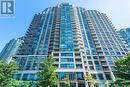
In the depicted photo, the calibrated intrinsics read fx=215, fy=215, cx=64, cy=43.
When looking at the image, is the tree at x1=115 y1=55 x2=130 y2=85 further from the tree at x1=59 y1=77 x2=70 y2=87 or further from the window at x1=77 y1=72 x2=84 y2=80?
the window at x1=77 y1=72 x2=84 y2=80

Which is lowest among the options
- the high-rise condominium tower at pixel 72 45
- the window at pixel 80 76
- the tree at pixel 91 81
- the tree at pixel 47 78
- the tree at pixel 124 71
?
the tree at pixel 124 71

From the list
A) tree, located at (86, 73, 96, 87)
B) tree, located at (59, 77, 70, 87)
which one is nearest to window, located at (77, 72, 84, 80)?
tree, located at (86, 73, 96, 87)

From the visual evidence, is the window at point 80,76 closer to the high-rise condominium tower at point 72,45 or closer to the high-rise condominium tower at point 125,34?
the high-rise condominium tower at point 72,45

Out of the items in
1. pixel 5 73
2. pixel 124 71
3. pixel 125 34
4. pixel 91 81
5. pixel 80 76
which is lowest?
pixel 124 71

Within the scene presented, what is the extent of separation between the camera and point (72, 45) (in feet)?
406

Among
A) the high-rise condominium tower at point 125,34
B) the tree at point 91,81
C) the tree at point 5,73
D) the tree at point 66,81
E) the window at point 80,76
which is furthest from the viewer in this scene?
the high-rise condominium tower at point 125,34

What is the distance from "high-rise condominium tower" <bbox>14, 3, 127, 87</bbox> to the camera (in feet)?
352

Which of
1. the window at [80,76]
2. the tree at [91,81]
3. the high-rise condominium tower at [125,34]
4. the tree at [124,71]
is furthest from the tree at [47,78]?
the high-rise condominium tower at [125,34]

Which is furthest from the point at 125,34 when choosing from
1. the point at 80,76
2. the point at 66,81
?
the point at 66,81

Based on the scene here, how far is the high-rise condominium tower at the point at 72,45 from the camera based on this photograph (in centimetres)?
10730

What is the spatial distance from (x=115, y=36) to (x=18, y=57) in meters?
67.0

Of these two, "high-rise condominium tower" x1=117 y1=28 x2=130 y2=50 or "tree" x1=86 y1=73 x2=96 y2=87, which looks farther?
"high-rise condominium tower" x1=117 y1=28 x2=130 y2=50

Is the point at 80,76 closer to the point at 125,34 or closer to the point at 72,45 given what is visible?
the point at 72,45

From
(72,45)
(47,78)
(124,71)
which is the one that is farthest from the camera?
(72,45)
